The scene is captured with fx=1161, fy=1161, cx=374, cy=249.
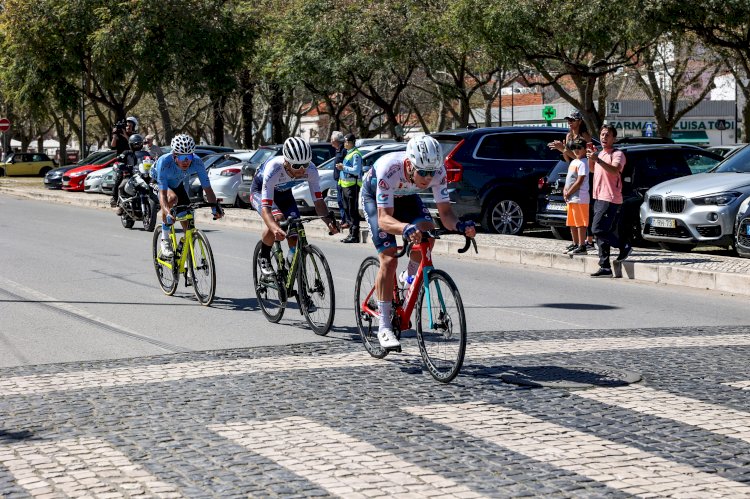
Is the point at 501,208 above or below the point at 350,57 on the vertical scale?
below

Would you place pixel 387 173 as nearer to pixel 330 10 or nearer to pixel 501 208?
pixel 501 208

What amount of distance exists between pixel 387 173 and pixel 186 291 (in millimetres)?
5778

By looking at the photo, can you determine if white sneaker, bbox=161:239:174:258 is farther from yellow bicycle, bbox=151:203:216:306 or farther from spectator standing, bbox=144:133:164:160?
spectator standing, bbox=144:133:164:160

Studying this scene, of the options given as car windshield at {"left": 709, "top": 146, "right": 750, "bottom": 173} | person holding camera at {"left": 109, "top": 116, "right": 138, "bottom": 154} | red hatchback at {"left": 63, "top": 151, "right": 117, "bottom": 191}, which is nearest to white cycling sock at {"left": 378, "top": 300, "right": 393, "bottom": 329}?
car windshield at {"left": 709, "top": 146, "right": 750, "bottom": 173}

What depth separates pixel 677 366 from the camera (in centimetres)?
857

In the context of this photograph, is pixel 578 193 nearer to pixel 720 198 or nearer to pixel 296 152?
pixel 720 198

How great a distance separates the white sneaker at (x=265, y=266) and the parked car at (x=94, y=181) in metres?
27.7

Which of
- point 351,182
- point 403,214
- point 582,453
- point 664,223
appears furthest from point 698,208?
point 582,453

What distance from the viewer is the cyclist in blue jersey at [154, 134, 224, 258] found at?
1239 cm

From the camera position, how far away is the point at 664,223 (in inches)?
641

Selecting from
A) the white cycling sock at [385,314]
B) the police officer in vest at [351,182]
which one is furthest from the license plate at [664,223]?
the white cycling sock at [385,314]

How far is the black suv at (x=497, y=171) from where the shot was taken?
1962 centimetres

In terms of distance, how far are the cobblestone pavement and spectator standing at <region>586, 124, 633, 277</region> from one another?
5.43 meters

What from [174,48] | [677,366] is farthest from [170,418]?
[174,48]
